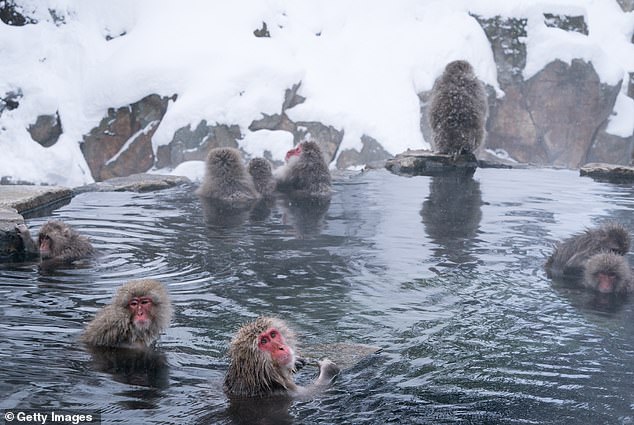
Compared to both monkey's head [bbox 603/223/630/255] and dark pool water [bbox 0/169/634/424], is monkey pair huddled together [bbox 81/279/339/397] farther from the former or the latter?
monkey's head [bbox 603/223/630/255]

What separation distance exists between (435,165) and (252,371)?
824cm

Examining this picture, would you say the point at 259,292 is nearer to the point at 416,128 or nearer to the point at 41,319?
the point at 41,319

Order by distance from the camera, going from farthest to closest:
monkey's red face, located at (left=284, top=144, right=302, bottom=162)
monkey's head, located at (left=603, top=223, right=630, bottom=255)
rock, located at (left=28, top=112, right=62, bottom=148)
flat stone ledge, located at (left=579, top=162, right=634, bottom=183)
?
rock, located at (left=28, top=112, right=62, bottom=148), flat stone ledge, located at (left=579, top=162, right=634, bottom=183), monkey's red face, located at (left=284, top=144, right=302, bottom=162), monkey's head, located at (left=603, top=223, right=630, bottom=255)

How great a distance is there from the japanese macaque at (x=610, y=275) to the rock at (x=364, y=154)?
1118 cm

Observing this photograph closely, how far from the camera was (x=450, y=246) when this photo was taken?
22.9 feet

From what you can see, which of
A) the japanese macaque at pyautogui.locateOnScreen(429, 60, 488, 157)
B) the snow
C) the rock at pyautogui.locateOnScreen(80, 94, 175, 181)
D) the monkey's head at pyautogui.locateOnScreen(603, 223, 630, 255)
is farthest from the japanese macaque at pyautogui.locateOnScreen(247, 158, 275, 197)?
the rock at pyautogui.locateOnScreen(80, 94, 175, 181)

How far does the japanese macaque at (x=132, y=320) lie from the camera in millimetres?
4273

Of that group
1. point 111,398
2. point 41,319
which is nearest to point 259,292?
point 41,319

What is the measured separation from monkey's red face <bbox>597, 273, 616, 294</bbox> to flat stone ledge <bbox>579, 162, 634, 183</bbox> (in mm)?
6198

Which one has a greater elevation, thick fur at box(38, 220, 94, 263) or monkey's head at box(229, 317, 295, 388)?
thick fur at box(38, 220, 94, 263)

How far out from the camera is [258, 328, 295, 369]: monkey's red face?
3.71 meters

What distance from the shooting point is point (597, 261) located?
5.64 meters

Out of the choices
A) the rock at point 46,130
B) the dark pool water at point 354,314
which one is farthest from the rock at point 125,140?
the dark pool water at point 354,314

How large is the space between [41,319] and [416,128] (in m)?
13.6
